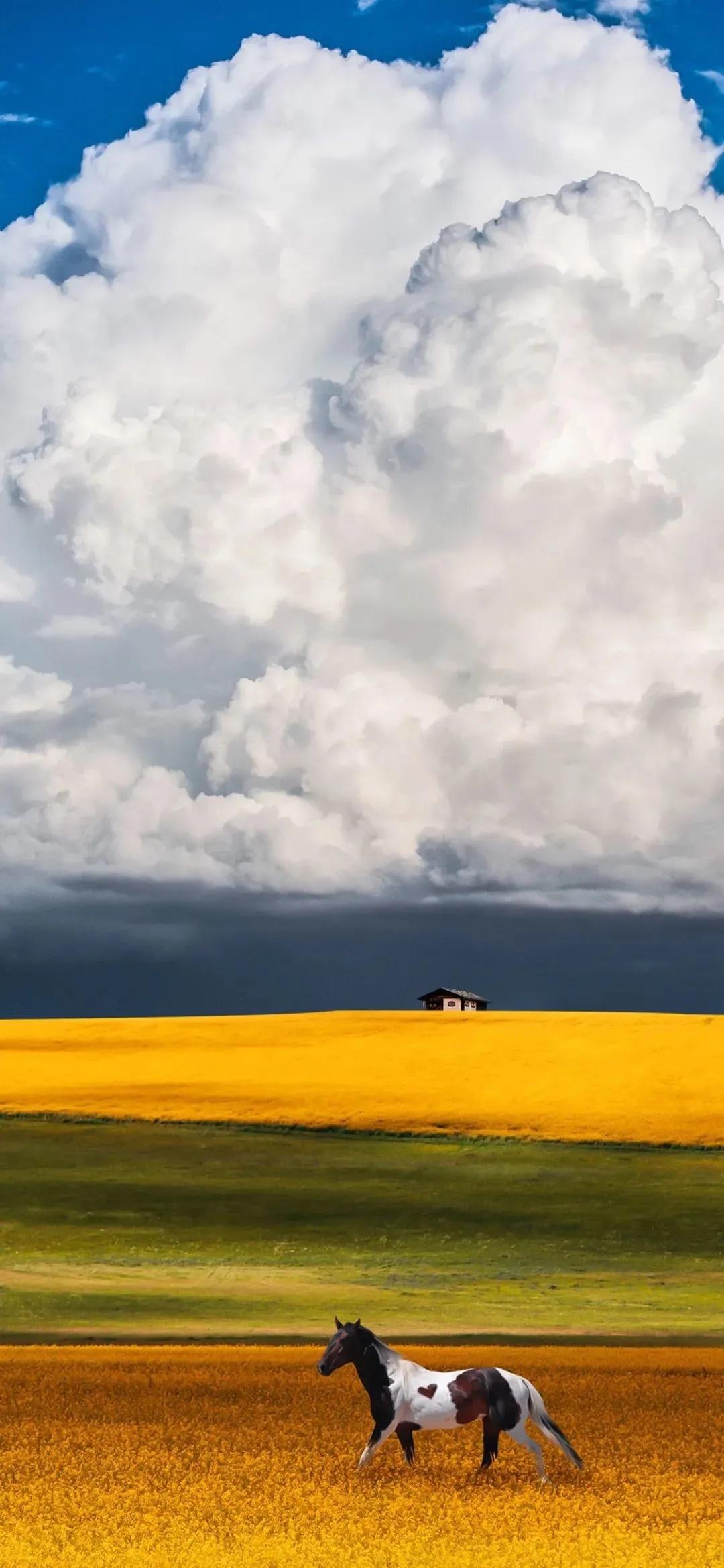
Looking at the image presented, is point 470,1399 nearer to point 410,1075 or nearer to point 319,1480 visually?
point 319,1480

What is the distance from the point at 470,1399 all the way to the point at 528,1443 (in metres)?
0.87

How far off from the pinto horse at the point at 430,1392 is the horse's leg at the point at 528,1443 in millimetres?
13

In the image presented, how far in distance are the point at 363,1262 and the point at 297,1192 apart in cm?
687

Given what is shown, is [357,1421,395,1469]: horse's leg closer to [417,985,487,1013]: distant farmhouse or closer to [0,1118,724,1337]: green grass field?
[0,1118,724,1337]: green grass field

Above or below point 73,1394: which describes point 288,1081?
above

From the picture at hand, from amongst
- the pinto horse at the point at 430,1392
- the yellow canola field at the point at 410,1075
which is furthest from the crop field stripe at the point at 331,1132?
the pinto horse at the point at 430,1392

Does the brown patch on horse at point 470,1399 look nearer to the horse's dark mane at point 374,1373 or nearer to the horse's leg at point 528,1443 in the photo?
the horse's leg at point 528,1443

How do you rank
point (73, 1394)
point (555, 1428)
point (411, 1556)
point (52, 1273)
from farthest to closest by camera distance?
point (52, 1273)
point (73, 1394)
point (555, 1428)
point (411, 1556)

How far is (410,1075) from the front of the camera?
53875mm

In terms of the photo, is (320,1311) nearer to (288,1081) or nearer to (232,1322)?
(232,1322)

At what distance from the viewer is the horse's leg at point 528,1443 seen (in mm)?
12352

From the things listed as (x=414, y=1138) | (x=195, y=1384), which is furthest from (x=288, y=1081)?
(x=195, y=1384)

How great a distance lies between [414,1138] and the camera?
152ft

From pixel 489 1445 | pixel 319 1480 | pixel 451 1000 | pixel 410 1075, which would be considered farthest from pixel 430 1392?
pixel 451 1000
